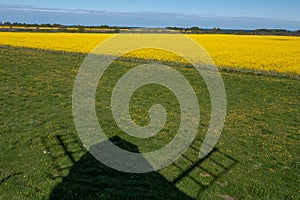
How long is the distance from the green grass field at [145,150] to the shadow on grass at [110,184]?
0.02 metres

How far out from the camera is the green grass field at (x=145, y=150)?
6.58 m

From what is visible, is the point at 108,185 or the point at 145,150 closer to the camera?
the point at 108,185

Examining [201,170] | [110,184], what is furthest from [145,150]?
[110,184]

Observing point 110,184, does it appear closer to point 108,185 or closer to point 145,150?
point 108,185

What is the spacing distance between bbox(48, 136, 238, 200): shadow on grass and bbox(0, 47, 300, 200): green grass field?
0.8 inches

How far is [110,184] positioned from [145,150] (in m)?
2.30

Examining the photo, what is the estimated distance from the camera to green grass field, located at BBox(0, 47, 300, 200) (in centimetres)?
658

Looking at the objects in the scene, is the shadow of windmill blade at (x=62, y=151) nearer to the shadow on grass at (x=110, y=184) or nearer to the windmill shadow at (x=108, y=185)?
the shadow on grass at (x=110, y=184)

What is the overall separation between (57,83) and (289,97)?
43.7ft

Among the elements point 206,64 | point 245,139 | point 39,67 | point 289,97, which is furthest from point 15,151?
point 206,64

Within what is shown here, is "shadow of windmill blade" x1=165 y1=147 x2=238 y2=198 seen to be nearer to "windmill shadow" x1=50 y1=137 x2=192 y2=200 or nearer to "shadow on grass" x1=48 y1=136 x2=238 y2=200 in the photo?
"shadow on grass" x1=48 y1=136 x2=238 y2=200

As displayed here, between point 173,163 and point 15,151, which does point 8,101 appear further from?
point 173,163

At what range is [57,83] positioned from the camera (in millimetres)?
18250

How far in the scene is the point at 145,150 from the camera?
8.88 meters
